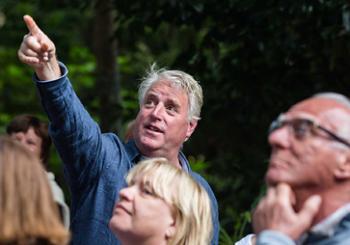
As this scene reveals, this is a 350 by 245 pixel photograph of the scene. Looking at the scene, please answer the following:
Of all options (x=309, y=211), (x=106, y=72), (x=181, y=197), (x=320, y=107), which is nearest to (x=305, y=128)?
(x=320, y=107)

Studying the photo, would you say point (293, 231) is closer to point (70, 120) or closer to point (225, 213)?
point (70, 120)

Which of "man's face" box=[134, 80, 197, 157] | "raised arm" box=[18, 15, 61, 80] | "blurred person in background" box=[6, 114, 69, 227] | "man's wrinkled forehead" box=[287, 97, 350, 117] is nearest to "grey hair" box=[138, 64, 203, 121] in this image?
"man's face" box=[134, 80, 197, 157]

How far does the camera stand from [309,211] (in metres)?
3.20

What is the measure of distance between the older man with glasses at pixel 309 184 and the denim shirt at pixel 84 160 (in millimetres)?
1467

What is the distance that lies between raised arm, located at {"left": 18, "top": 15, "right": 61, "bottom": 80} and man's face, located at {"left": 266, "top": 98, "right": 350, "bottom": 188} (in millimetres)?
1420

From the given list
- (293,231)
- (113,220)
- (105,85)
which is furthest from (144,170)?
(105,85)

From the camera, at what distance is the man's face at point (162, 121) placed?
5.07 metres

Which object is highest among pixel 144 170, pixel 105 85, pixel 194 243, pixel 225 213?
pixel 144 170

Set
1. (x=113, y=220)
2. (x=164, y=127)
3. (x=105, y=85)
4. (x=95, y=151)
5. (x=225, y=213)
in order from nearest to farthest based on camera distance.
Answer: (x=113, y=220)
(x=95, y=151)
(x=164, y=127)
(x=225, y=213)
(x=105, y=85)

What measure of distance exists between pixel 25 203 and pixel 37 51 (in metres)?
1.48

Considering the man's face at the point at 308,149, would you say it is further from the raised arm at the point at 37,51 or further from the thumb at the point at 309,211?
the raised arm at the point at 37,51

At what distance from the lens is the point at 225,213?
8398mm

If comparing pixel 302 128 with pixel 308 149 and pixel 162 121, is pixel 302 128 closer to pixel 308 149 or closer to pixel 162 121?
pixel 308 149

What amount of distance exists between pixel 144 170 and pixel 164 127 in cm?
105
